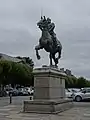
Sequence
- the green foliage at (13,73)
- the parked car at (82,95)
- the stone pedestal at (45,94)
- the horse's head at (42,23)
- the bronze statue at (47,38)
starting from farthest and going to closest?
1. the green foliage at (13,73)
2. the parked car at (82,95)
3. the horse's head at (42,23)
4. the bronze statue at (47,38)
5. the stone pedestal at (45,94)

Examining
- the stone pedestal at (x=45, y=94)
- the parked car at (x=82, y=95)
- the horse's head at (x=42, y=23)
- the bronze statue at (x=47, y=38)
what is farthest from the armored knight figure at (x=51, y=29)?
the parked car at (x=82, y=95)

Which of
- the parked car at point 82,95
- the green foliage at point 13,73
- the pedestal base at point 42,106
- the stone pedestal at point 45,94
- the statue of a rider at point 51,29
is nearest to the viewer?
the pedestal base at point 42,106

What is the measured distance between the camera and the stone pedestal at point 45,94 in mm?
18047

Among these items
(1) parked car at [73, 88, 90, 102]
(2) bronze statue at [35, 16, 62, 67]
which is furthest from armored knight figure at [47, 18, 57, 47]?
(1) parked car at [73, 88, 90, 102]

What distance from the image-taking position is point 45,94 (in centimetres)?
1869

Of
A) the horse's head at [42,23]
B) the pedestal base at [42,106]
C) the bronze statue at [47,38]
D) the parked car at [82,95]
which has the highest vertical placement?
the horse's head at [42,23]

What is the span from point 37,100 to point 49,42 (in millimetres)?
3789

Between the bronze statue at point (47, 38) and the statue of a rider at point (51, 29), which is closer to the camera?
the bronze statue at point (47, 38)

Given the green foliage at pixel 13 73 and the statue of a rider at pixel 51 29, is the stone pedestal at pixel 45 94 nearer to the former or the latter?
the statue of a rider at pixel 51 29

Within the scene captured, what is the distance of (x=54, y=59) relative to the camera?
21328mm

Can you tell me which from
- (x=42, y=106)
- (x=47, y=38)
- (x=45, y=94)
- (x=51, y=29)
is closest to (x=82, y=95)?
(x=51, y=29)

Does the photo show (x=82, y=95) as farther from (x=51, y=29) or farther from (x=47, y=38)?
(x=47, y=38)

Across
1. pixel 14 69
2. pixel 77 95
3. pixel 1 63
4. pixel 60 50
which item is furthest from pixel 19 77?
pixel 60 50

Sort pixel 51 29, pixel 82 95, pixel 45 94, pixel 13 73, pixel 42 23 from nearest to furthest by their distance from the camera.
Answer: pixel 45 94 < pixel 42 23 < pixel 51 29 < pixel 82 95 < pixel 13 73
